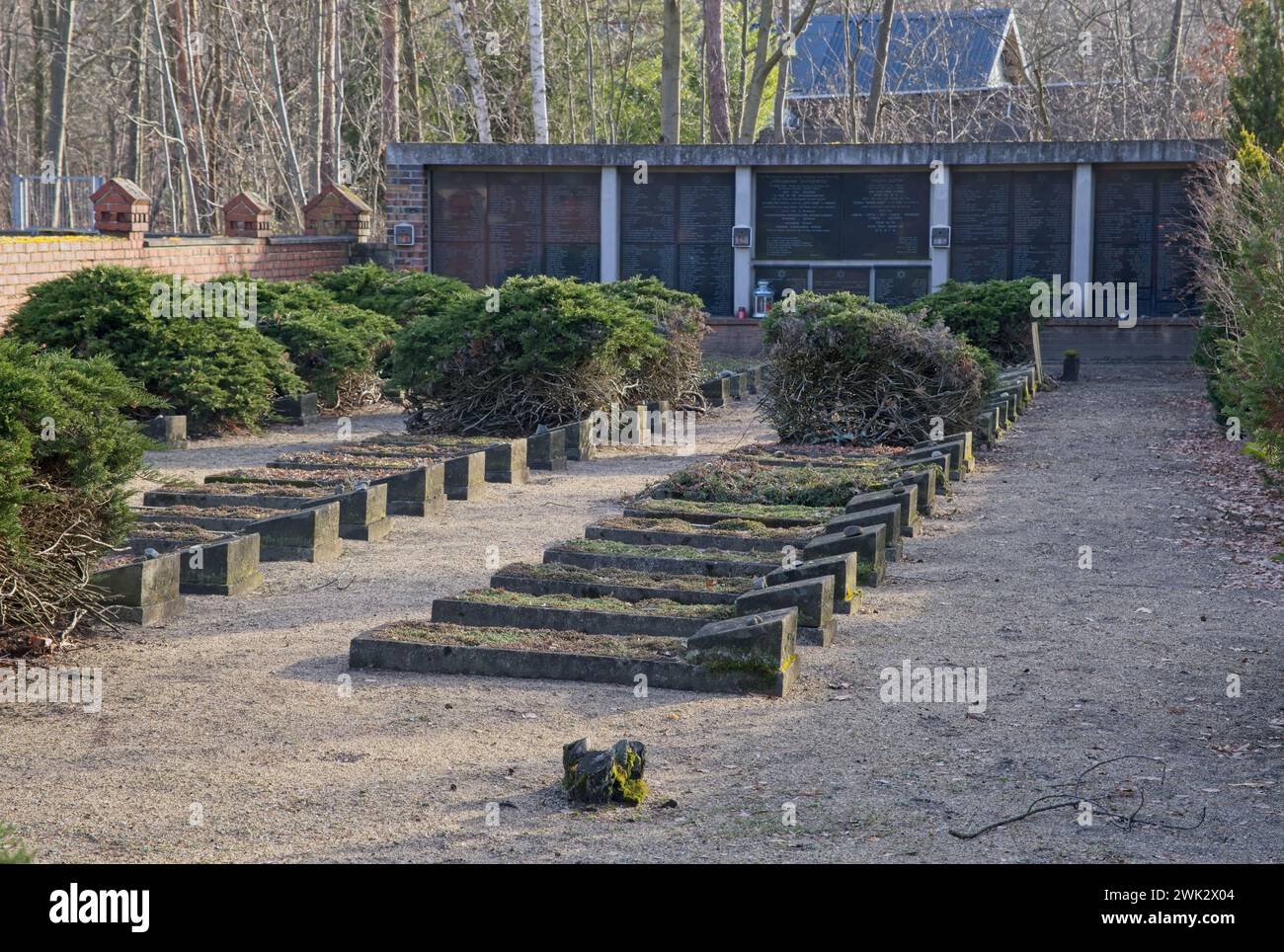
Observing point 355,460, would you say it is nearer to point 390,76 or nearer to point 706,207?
point 706,207

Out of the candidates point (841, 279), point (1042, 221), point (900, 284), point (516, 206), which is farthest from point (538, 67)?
point (1042, 221)

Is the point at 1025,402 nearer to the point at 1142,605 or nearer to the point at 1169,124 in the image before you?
the point at 1142,605

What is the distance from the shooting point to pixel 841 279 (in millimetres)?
23422

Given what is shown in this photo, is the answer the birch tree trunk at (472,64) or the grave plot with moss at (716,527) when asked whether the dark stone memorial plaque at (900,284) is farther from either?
the grave plot with moss at (716,527)

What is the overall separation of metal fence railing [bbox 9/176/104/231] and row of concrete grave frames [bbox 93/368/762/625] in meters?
17.5

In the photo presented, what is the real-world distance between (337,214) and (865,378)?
41.2ft

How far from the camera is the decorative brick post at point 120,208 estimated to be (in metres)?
18.4

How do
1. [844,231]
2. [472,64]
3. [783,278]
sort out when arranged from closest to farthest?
1. [844,231]
2. [783,278]
3. [472,64]

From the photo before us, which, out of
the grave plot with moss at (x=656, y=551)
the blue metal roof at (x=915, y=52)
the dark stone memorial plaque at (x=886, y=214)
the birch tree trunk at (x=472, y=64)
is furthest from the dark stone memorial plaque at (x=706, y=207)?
the grave plot with moss at (x=656, y=551)

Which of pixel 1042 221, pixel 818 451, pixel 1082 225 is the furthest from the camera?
pixel 1042 221

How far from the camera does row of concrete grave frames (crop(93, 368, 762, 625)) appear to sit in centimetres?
787

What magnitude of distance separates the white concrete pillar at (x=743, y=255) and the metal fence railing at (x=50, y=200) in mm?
12413

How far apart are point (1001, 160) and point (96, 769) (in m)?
19.7

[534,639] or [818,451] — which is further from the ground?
[818,451]
